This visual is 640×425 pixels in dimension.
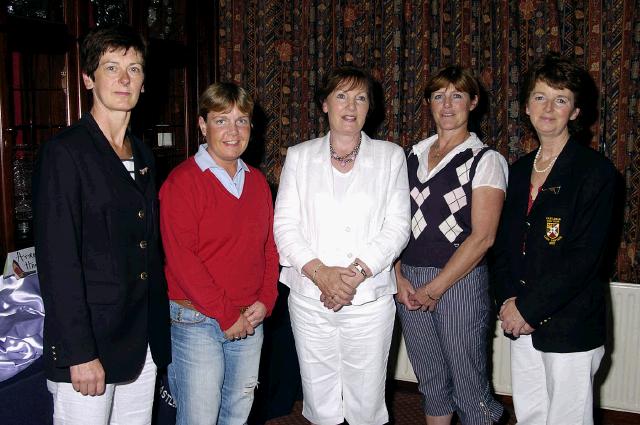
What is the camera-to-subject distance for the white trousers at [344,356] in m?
2.07

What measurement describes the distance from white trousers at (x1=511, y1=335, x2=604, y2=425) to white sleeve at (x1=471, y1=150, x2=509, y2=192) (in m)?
0.53

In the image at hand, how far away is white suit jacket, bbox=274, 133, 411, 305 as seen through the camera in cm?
204

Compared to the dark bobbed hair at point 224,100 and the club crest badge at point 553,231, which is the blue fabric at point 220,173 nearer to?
the dark bobbed hair at point 224,100

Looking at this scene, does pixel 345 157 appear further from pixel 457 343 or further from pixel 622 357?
pixel 622 357

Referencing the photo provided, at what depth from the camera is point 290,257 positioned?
6.72ft

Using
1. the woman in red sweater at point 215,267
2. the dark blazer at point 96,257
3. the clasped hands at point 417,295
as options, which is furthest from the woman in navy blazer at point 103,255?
the clasped hands at point 417,295

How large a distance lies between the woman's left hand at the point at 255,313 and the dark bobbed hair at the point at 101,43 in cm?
87

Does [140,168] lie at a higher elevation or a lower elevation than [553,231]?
higher

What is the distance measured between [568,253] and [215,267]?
1.11 m

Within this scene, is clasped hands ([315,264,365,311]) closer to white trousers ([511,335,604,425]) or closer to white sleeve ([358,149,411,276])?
white sleeve ([358,149,411,276])

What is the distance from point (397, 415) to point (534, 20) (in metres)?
2.10

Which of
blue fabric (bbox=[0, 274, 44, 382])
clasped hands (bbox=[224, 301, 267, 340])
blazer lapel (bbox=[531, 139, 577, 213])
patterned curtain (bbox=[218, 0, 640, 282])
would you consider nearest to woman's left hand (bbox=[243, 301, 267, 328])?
clasped hands (bbox=[224, 301, 267, 340])

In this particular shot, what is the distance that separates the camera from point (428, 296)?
2.16 meters

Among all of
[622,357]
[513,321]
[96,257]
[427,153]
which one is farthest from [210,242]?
[622,357]
